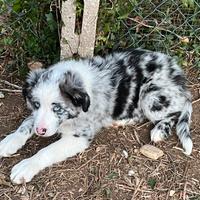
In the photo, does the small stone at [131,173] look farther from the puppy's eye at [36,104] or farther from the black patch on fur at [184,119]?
the puppy's eye at [36,104]

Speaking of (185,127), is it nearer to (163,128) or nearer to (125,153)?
(163,128)

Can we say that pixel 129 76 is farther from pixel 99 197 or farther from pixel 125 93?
pixel 99 197

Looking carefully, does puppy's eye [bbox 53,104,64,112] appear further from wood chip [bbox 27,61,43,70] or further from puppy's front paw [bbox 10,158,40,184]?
wood chip [bbox 27,61,43,70]

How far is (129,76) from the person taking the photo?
4973mm

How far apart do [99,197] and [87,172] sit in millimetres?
331

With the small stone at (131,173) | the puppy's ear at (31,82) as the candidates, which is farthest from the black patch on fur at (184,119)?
the puppy's ear at (31,82)

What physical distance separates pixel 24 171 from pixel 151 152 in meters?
1.13

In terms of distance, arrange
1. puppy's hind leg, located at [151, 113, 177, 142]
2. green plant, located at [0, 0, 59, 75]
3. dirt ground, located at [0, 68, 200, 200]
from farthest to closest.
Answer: green plant, located at [0, 0, 59, 75], puppy's hind leg, located at [151, 113, 177, 142], dirt ground, located at [0, 68, 200, 200]

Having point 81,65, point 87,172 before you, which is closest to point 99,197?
point 87,172

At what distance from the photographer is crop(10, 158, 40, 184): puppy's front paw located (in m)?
4.28

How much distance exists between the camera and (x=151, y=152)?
15.3 ft

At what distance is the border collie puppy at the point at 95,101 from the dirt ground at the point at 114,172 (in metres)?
0.08

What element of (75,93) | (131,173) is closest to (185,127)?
(131,173)

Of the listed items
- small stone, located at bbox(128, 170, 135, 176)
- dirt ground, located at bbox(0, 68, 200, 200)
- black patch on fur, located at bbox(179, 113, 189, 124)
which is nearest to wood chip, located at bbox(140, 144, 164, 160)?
dirt ground, located at bbox(0, 68, 200, 200)
